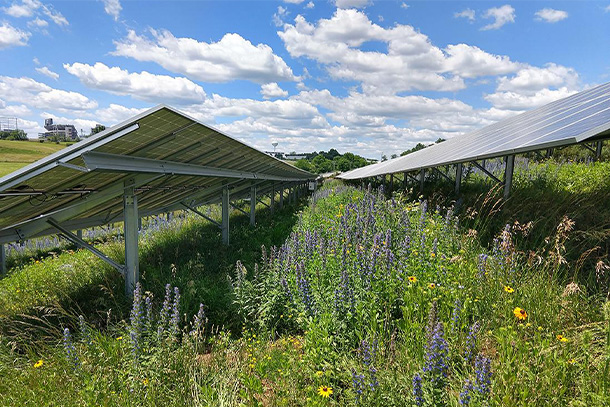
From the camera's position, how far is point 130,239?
554cm

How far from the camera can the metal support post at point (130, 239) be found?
18.0 feet

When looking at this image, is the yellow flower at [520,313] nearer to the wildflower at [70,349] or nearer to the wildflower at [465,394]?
the wildflower at [465,394]

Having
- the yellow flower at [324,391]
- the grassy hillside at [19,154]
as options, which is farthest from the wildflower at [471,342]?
the grassy hillside at [19,154]

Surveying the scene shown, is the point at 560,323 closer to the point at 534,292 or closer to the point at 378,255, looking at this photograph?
the point at 534,292

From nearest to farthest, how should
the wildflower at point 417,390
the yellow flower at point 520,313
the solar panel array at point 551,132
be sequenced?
the wildflower at point 417,390, the yellow flower at point 520,313, the solar panel array at point 551,132

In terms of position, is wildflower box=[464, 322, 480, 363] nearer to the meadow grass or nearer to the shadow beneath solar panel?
the meadow grass

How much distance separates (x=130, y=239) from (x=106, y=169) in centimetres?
201

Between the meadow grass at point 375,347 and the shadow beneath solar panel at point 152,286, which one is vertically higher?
the meadow grass at point 375,347

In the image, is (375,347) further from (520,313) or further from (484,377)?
(520,313)

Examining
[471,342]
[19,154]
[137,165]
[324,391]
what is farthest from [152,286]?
[19,154]

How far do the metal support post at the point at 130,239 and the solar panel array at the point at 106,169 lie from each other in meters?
0.18

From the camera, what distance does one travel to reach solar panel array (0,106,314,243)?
3691 mm

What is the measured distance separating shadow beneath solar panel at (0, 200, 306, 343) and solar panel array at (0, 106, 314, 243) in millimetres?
1204

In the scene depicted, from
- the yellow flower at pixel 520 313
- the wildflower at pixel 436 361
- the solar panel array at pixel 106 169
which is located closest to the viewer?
the wildflower at pixel 436 361
